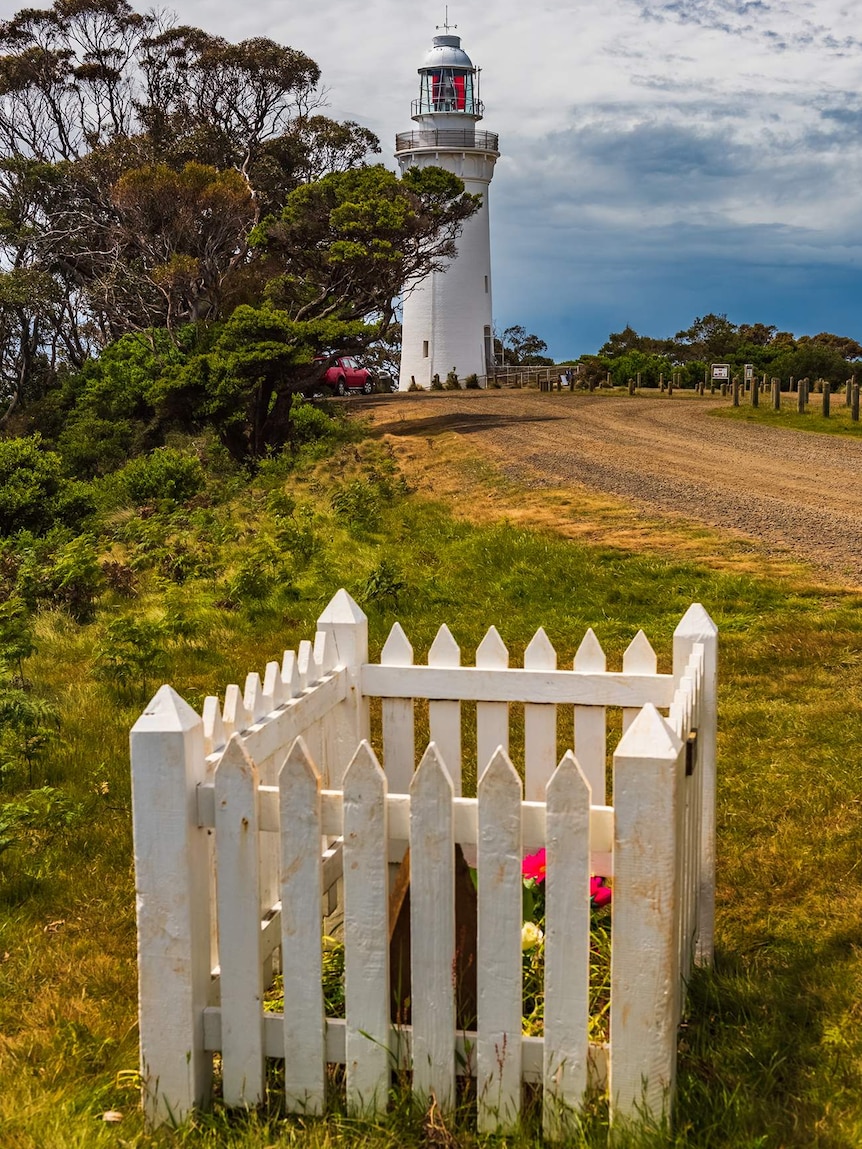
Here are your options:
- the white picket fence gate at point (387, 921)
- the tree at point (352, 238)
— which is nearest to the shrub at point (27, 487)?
the tree at point (352, 238)

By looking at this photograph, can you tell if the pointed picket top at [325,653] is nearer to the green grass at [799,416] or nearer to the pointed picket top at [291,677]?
the pointed picket top at [291,677]

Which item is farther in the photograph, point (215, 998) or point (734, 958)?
point (734, 958)

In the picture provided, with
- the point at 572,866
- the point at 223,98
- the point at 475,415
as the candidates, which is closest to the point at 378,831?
the point at 572,866

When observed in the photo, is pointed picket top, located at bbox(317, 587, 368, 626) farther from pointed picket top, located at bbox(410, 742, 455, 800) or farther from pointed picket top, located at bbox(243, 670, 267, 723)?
pointed picket top, located at bbox(410, 742, 455, 800)

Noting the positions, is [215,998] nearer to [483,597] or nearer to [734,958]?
[734,958]

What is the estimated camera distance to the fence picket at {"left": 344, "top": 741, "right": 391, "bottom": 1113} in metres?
2.70

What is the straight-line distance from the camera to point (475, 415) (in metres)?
27.9

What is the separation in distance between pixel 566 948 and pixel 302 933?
0.60 meters

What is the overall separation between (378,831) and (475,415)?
25.6 m

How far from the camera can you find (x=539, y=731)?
3830mm

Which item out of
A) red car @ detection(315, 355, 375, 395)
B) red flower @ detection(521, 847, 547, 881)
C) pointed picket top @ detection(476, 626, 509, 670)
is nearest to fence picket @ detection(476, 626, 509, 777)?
pointed picket top @ detection(476, 626, 509, 670)

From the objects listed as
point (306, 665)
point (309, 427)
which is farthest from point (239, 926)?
point (309, 427)

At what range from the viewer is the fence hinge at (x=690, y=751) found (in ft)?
10.3

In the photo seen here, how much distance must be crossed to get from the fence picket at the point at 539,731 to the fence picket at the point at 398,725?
0.37 metres
